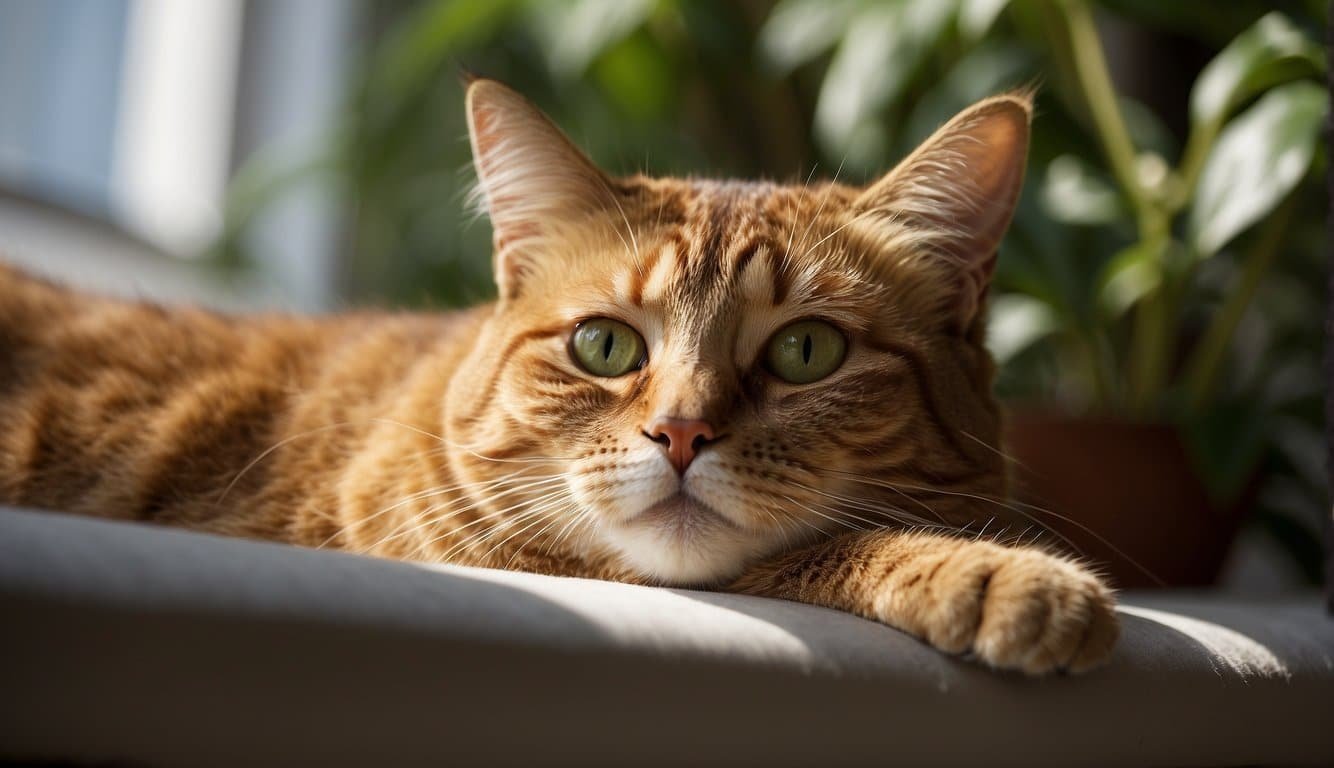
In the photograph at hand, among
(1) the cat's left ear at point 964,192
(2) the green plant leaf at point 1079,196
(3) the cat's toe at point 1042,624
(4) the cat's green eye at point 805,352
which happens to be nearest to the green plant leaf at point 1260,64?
(2) the green plant leaf at point 1079,196

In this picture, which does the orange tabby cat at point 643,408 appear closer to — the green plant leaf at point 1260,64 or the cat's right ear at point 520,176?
the cat's right ear at point 520,176

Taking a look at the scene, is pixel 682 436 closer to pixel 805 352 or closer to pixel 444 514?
pixel 805 352

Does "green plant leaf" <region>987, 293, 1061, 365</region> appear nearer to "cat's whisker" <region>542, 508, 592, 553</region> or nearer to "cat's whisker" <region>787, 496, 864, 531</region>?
"cat's whisker" <region>787, 496, 864, 531</region>

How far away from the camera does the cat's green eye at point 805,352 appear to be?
49.7 inches

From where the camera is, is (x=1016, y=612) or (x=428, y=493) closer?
(x=1016, y=612)

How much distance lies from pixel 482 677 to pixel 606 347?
0.64 m

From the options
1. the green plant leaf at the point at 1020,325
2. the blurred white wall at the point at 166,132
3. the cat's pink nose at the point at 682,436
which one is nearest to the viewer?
the cat's pink nose at the point at 682,436

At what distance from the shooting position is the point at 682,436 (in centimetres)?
112

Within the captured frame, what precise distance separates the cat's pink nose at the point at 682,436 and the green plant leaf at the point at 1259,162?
1.09 metres

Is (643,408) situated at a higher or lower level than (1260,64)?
lower

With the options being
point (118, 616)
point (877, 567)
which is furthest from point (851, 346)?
point (118, 616)

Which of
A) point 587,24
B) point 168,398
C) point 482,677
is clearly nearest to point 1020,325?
point 587,24

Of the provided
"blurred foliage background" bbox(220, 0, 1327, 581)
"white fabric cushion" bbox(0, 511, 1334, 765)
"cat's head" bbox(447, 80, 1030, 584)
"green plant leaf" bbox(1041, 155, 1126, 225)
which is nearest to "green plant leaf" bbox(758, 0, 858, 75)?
"blurred foliage background" bbox(220, 0, 1327, 581)

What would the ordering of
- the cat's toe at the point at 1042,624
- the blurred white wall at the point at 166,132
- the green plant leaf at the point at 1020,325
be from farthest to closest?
the blurred white wall at the point at 166,132
the green plant leaf at the point at 1020,325
the cat's toe at the point at 1042,624
